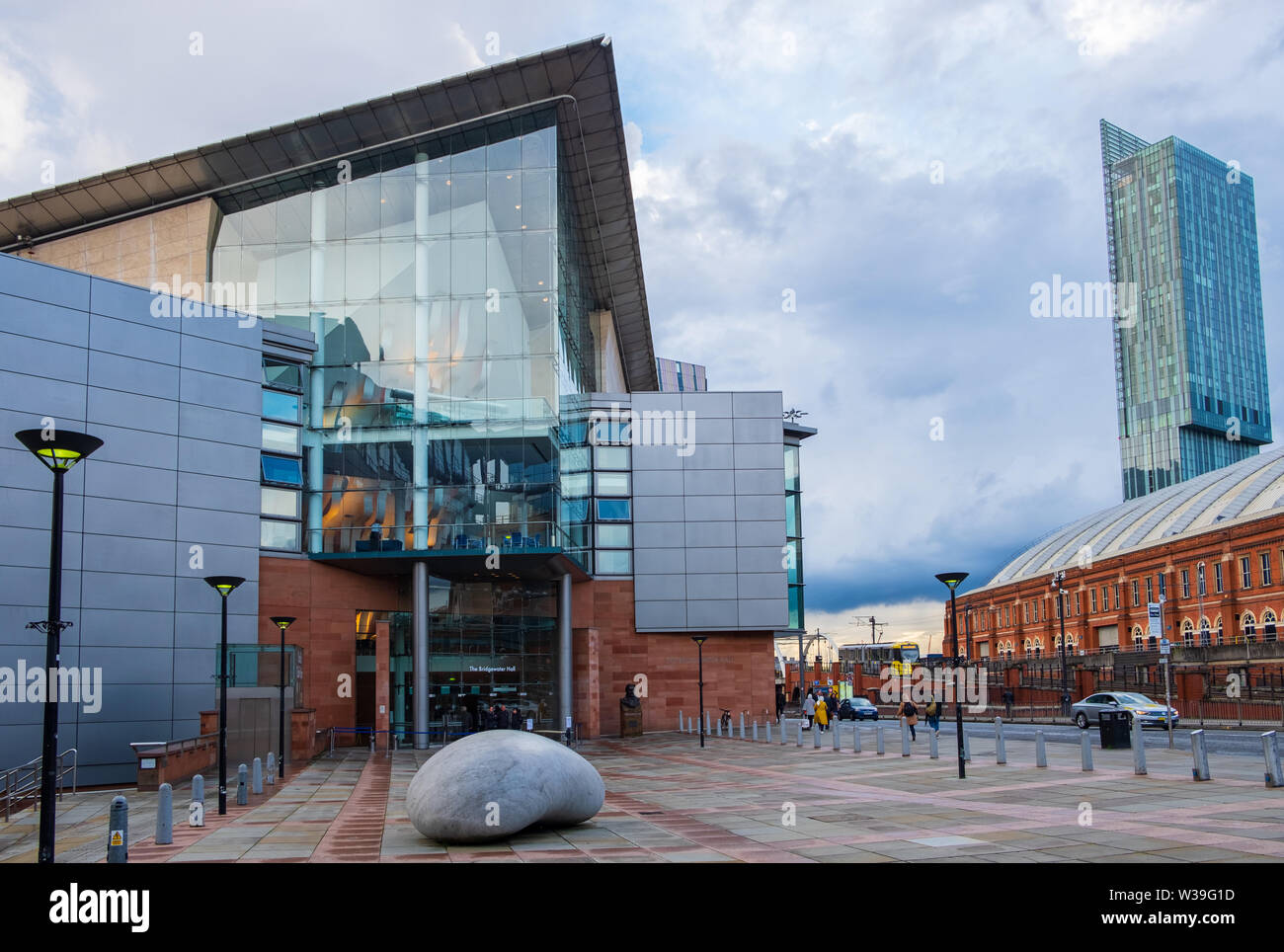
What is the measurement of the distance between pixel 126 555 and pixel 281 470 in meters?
7.05

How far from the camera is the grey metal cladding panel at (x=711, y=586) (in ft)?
172

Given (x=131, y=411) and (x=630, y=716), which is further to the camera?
(x=630, y=716)

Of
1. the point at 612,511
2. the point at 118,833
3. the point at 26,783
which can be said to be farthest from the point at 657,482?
the point at 118,833

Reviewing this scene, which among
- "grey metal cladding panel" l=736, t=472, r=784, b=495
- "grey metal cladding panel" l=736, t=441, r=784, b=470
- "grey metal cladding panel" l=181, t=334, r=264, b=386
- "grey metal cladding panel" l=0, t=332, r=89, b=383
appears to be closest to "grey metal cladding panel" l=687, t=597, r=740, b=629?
"grey metal cladding panel" l=736, t=472, r=784, b=495

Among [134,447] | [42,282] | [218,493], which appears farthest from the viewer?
[218,493]

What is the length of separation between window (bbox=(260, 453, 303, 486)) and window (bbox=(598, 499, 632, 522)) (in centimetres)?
1561

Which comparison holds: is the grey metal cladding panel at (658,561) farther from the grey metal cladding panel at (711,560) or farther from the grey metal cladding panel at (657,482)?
the grey metal cladding panel at (657,482)

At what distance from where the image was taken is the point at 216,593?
3809 cm

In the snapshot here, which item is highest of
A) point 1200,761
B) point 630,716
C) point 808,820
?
point 1200,761

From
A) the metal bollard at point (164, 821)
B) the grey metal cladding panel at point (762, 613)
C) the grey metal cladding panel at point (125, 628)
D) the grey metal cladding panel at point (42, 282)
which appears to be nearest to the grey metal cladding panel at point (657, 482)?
the grey metal cladding panel at point (762, 613)

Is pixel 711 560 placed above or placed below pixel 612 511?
below

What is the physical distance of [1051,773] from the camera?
2334 centimetres

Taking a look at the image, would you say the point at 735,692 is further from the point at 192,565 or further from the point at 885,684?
the point at 885,684

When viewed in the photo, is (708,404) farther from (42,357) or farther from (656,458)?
(42,357)
